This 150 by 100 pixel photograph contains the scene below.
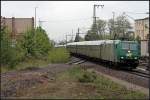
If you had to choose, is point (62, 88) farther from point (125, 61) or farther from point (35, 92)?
point (125, 61)

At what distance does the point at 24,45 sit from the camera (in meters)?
61.9

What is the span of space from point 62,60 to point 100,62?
26.7 feet

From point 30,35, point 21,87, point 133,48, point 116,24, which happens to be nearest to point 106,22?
point 116,24

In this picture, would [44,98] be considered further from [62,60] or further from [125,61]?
[62,60]

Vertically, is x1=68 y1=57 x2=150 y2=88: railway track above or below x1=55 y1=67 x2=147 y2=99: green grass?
below

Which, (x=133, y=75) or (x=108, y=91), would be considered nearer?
(x=108, y=91)

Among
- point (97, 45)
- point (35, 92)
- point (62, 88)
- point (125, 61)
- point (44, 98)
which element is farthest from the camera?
point (97, 45)

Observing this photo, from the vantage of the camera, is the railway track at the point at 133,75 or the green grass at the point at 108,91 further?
the railway track at the point at 133,75

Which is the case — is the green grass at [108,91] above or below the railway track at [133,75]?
above

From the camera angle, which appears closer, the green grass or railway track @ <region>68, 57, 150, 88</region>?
the green grass

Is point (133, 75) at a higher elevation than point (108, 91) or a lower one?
lower

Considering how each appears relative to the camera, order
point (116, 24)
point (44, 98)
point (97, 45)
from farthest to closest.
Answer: point (116, 24)
point (97, 45)
point (44, 98)

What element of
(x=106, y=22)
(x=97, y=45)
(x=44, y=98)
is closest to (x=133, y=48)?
(x=97, y=45)

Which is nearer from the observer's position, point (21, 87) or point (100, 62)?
point (21, 87)
